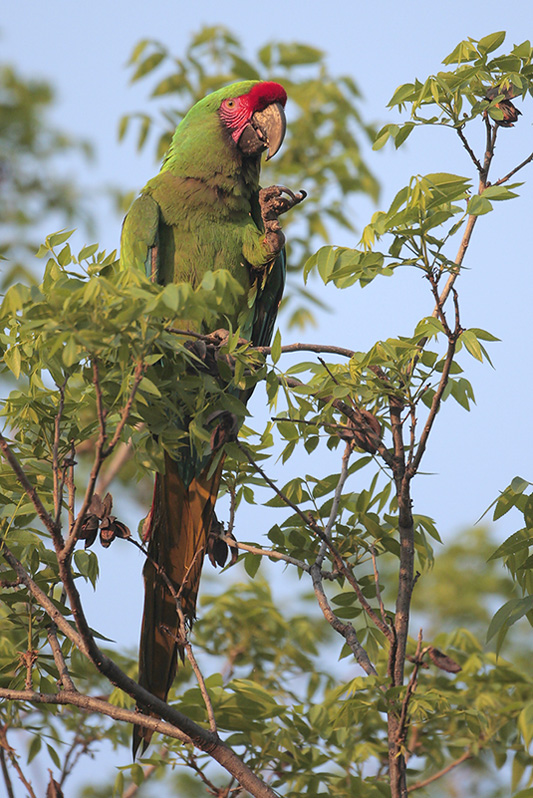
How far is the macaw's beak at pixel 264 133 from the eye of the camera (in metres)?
3.09

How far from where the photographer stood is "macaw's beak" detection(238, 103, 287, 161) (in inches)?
122

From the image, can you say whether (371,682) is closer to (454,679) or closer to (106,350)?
(454,679)

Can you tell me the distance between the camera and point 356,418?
6.23ft

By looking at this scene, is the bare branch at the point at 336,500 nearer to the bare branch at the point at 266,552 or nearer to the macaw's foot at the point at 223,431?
the bare branch at the point at 266,552

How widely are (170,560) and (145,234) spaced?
1.15 meters

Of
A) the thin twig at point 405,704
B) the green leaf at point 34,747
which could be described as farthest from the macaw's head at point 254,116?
the green leaf at point 34,747

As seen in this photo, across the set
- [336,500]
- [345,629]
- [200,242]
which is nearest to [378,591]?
[345,629]

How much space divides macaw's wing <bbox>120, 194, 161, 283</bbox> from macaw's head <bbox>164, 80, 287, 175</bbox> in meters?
0.26

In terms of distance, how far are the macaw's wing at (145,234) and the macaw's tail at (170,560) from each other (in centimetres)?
73

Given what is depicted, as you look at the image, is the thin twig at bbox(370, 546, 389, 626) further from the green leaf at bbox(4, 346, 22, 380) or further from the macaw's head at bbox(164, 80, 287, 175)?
the macaw's head at bbox(164, 80, 287, 175)

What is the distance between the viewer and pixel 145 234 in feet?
9.33

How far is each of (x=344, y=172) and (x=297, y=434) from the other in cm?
288

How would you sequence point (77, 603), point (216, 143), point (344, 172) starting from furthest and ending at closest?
1. point (344, 172)
2. point (216, 143)
3. point (77, 603)

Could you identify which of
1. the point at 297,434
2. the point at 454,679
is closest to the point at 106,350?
the point at 297,434
